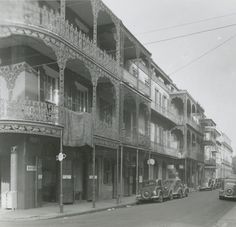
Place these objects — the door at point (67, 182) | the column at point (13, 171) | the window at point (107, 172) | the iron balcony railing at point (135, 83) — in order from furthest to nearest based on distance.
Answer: the iron balcony railing at point (135, 83) → the window at point (107, 172) → the door at point (67, 182) → the column at point (13, 171)

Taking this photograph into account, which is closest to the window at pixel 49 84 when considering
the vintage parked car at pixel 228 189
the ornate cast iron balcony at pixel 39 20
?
the ornate cast iron balcony at pixel 39 20

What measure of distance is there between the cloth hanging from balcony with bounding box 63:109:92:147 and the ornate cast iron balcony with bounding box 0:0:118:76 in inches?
125

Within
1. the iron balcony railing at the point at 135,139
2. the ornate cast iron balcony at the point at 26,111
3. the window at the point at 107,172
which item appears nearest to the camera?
the ornate cast iron balcony at the point at 26,111

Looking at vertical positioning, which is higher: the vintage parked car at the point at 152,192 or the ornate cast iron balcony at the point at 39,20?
the ornate cast iron balcony at the point at 39,20

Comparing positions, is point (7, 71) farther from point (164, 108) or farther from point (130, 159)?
point (164, 108)

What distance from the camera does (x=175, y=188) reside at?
31.5 meters

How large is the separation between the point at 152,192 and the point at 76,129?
780 centimetres

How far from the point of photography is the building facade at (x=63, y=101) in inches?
758

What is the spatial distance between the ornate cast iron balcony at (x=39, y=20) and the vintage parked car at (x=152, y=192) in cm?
887

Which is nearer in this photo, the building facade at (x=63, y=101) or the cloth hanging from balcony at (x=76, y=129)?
the building facade at (x=63, y=101)

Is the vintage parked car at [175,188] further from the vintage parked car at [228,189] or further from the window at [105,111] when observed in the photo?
the window at [105,111]

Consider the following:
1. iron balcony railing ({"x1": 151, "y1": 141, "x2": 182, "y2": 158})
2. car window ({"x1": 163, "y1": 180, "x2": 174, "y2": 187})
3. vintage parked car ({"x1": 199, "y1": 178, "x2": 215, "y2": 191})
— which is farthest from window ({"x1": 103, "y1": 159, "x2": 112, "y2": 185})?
vintage parked car ({"x1": 199, "y1": 178, "x2": 215, "y2": 191})

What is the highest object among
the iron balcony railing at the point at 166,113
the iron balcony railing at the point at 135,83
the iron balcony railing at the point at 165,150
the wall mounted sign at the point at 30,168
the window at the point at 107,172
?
the iron balcony railing at the point at 135,83

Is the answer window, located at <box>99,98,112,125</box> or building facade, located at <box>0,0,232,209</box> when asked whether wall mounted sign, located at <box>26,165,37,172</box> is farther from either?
window, located at <box>99,98,112,125</box>
